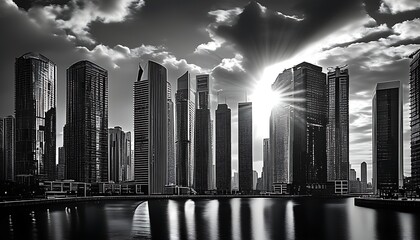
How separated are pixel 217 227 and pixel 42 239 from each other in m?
44.6

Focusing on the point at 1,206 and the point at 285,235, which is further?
the point at 1,206

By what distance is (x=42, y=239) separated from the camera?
294 ft

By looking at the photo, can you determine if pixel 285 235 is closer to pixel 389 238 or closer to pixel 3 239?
pixel 389 238

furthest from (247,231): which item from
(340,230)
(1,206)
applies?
(1,206)

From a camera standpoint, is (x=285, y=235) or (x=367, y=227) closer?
(x=285, y=235)

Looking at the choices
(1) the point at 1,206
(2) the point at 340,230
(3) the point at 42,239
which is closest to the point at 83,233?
(3) the point at 42,239

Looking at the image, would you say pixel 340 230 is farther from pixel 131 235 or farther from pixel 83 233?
pixel 83 233

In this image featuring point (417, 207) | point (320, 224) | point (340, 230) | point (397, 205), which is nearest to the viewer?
point (340, 230)

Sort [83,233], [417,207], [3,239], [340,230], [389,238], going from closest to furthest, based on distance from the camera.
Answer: [3,239]
[389,238]
[83,233]
[340,230]
[417,207]

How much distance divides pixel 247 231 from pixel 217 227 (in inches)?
476

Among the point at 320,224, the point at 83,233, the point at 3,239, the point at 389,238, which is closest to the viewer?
the point at 3,239

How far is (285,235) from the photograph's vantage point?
97000 mm

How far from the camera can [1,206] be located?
19412cm

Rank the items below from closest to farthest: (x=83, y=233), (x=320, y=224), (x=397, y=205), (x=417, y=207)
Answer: (x=83, y=233)
(x=320, y=224)
(x=417, y=207)
(x=397, y=205)
